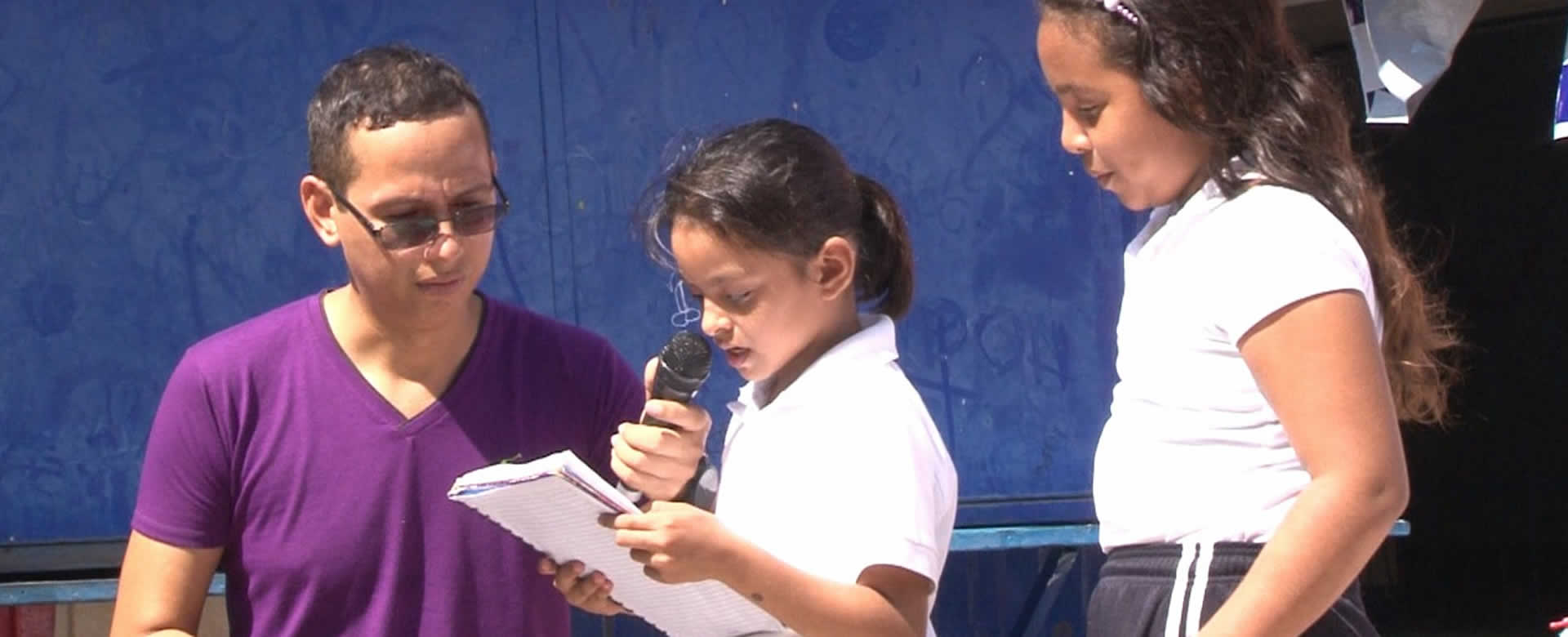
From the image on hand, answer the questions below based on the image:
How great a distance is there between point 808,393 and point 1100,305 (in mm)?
2926

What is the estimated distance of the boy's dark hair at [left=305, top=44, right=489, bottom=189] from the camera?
2.29 m

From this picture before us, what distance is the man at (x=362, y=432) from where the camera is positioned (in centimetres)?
227

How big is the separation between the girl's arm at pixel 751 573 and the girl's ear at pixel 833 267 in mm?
353

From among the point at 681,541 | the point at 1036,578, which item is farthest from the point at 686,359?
the point at 1036,578

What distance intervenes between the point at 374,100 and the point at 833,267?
23.0 inches

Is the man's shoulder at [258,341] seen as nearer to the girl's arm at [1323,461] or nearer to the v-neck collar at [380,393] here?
the v-neck collar at [380,393]

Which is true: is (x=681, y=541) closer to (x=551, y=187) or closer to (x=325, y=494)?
(x=325, y=494)

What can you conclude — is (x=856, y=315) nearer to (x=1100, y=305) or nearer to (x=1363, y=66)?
(x=1363, y=66)

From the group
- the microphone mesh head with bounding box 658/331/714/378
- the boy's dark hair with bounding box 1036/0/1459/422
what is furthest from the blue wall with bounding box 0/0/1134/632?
the boy's dark hair with bounding box 1036/0/1459/422

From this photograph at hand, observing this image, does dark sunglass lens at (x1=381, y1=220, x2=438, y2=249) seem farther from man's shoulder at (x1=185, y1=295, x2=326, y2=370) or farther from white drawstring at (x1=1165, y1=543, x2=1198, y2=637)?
white drawstring at (x1=1165, y1=543, x2=1198, y2=637)

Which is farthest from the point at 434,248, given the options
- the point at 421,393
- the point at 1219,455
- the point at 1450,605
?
the point at 1450,605

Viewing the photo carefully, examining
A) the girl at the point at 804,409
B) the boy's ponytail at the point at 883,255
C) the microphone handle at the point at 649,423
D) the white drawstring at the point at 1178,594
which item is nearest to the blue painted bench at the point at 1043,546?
the boy's ponytail at the point at 883,255

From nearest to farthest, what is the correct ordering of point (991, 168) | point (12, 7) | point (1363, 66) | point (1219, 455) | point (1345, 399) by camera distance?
point (1345, 399), point (1219, 455), point (1363, 66), point (12, 7), point (991, 168)

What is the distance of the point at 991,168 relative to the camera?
4.91 m
